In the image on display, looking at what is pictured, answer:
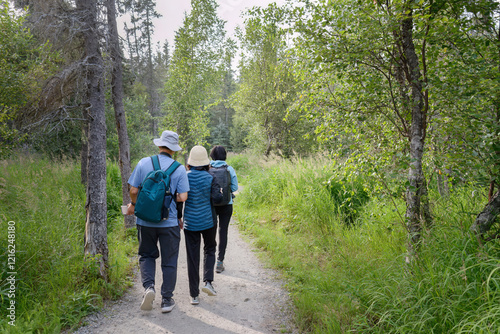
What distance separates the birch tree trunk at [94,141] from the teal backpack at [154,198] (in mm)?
1164

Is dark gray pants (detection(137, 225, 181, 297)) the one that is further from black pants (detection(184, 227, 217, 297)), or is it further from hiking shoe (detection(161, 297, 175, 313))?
black pants (detection(184, 227, 217, 297))

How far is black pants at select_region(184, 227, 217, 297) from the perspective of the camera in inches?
155

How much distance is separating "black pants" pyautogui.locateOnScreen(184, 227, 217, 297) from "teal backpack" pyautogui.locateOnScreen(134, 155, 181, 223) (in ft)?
2.11

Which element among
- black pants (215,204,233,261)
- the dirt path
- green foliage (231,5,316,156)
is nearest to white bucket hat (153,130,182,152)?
black pants (215,204,233,261)

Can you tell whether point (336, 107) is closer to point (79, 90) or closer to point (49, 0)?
point (79, 90)

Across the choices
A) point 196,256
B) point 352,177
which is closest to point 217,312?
point 196,256

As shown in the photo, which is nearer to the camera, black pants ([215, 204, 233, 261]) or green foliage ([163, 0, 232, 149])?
black pants ([215, 204, 233, 261])

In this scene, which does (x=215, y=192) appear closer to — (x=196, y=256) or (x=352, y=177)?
(x=196, y=256)

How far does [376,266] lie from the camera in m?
3.77

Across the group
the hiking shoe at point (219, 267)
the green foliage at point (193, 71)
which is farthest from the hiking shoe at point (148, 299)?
the green foliage at point (193, 71)

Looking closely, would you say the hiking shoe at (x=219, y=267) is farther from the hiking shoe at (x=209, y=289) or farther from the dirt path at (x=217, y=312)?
the hiking shoe at (x=209, y=289)

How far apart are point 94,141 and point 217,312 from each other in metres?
3.26

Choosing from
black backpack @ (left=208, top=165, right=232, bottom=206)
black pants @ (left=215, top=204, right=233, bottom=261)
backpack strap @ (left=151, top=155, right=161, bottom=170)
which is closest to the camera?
backpack strap @ (left=151, top=155, right=161, bottom=170)

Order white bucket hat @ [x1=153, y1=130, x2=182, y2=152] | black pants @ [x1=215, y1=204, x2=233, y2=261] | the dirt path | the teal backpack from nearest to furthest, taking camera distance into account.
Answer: the dirt path
the teal backpack
white bucket hat @ [x1=153, y1=130, x2=182, y2=152]
black pants @ [x1=215, y1=204, x2=233, y2=261]
